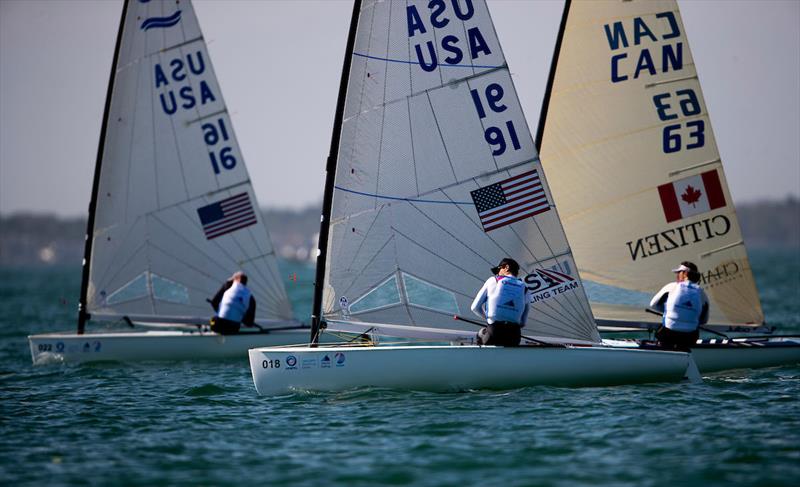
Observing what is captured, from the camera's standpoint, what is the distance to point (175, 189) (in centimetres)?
1753

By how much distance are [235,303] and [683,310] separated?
6.67m

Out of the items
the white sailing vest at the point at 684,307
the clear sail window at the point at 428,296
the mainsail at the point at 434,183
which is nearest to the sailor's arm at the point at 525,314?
the mainsail at the point at 434,183

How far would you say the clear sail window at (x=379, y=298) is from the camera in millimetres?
12344

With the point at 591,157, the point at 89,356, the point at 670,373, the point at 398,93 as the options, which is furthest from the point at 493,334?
the point at 89,356

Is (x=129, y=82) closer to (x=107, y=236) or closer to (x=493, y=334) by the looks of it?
(x=107, y=236)

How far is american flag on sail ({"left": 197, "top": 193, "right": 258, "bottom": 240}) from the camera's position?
1752cm

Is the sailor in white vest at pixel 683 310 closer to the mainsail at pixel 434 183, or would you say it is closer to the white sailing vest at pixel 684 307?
the white sailing vest at pixel 684 307

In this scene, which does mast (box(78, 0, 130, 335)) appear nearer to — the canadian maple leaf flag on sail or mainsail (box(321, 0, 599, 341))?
mainsail (box(321, 0, 599, 341))

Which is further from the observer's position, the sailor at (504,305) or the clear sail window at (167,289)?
the clear sail window at (167,289)

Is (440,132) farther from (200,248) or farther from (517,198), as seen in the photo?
(200,248)

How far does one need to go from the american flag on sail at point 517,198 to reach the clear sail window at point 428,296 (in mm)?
1041

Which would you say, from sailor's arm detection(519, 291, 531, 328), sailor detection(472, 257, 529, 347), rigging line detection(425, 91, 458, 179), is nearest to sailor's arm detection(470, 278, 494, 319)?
sailor detection(472, 257, 529, 347)

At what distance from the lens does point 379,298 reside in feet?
40.5

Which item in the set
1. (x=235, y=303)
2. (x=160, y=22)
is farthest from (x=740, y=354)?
(x=160, y=22)
